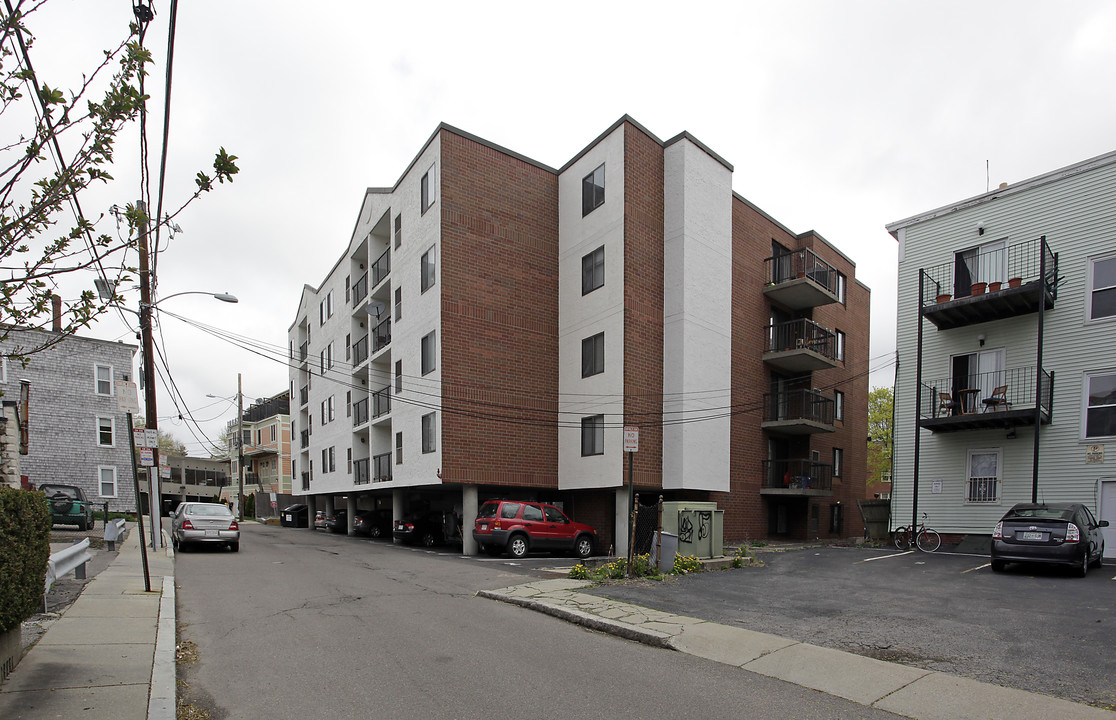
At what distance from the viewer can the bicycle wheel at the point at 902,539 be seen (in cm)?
1998

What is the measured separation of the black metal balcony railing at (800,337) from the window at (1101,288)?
8.84 metres

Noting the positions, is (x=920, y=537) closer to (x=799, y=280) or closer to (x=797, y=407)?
(x=797, y=407)

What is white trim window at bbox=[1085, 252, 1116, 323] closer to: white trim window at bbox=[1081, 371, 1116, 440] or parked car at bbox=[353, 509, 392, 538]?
white trim window at bbox=[1081, 371, 1116, 440]

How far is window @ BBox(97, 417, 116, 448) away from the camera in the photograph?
Answer: 34.8 meters

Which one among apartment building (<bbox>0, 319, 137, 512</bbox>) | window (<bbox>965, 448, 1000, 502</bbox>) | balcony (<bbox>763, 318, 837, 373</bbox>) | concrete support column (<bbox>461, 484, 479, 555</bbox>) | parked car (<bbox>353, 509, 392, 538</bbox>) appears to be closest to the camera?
window (<bbox>965, 448, 1000, 502</bbox>)

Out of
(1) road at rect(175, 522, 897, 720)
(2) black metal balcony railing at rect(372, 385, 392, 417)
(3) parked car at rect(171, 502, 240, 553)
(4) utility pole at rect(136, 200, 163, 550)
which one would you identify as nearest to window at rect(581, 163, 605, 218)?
(2) black metal balcony railing at rect(372, 385, 392, 417)

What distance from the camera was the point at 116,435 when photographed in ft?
116

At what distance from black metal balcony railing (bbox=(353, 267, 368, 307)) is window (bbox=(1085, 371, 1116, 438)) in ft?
90.8

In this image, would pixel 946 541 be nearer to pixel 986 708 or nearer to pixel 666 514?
pixel 666 514

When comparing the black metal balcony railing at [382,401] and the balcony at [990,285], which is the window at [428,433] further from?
the balcony at [990,285]

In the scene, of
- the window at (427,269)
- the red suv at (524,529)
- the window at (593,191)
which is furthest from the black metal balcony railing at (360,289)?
the red suv at (524,529)

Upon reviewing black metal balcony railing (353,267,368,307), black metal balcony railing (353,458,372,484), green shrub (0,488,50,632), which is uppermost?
black metal balcony railing (353,267,368,307)

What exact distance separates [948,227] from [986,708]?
1930 cm

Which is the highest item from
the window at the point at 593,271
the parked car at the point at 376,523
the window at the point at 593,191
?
the window at the point at 593,191
